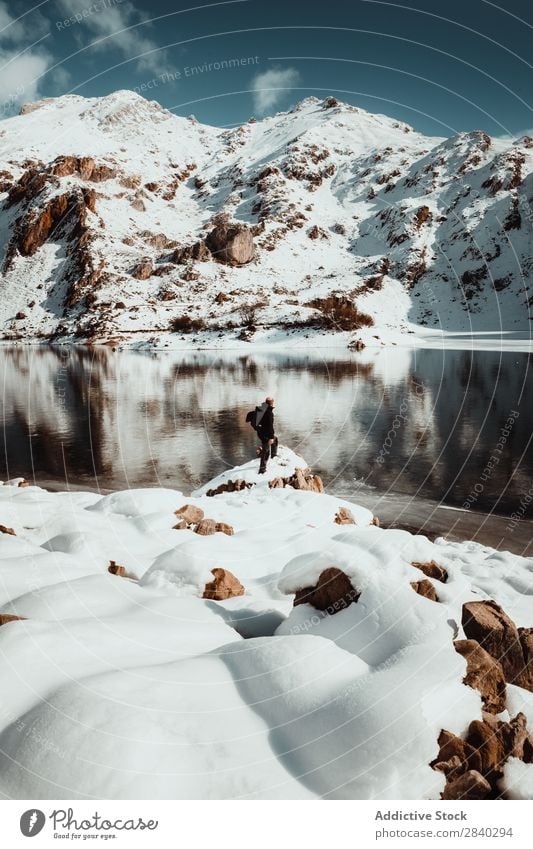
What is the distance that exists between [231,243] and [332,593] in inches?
5183

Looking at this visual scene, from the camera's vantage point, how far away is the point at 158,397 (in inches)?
1328

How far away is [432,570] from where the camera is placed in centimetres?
720

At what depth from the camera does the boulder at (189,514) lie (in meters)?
10.1

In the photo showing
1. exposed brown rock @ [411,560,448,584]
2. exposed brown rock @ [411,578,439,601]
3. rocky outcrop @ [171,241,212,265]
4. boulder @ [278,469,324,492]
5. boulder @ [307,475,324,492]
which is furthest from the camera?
rocky outcrop @ [171,241,212,265]

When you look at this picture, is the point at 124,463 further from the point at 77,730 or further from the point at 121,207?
the point at 121,207

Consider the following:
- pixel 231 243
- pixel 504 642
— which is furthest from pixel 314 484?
pixel 231 243

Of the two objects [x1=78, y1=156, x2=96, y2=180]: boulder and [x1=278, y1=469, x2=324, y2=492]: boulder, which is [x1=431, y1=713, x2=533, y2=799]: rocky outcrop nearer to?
[x1=278, y1=469, x2=324, y2=492]: boulder

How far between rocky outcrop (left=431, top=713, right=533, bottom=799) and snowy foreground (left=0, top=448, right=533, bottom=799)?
74 millimetres

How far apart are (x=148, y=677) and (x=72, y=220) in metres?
156

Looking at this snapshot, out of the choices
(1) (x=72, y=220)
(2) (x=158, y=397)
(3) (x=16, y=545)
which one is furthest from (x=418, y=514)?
(1) (x=72, y=220)

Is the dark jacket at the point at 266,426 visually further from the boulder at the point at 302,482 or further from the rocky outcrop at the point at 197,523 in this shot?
the rocky outcrop at the point at 197,523

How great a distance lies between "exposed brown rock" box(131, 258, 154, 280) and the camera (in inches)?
4734

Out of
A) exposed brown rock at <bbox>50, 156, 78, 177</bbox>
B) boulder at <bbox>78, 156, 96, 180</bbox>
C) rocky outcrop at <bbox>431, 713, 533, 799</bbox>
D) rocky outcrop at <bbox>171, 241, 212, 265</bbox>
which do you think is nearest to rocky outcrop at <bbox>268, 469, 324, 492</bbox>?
rocky outcrop at <bbox>431, 713, 533, 799</bbox>

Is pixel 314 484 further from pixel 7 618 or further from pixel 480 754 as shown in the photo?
pixel 480 754
